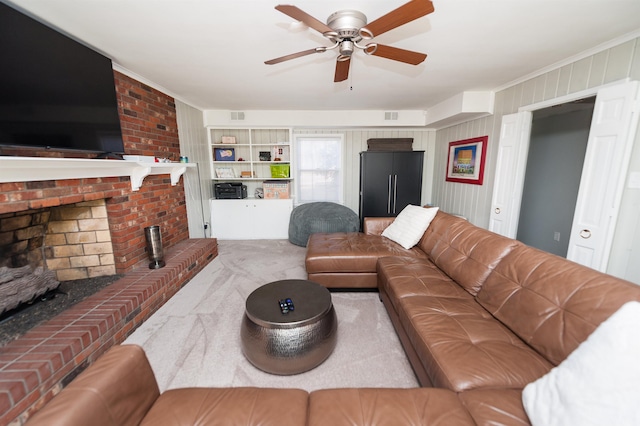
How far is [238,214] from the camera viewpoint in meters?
4.50

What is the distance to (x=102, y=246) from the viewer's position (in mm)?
2314

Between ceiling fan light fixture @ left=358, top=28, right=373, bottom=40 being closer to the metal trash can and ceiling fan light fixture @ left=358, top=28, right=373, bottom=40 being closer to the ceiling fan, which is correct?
the ceiling fan

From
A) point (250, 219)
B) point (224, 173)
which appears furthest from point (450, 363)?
point (224, 173)

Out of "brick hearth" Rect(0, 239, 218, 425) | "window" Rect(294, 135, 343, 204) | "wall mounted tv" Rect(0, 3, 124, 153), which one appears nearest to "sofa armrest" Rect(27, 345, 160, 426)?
"brick hearth" Rect(0, 239, 218, 425)

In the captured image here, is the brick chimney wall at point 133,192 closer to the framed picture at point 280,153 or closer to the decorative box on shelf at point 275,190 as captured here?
the decorative box on shelf at point 275,190

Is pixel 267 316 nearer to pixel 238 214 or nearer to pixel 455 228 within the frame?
pixel 455 228

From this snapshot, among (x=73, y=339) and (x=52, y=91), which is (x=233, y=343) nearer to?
(x=73, y=339)

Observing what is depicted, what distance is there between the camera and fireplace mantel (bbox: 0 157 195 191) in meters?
1.46

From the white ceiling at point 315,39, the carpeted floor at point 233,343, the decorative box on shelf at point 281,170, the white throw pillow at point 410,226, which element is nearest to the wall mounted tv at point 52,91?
the white ceiling at point 315,39

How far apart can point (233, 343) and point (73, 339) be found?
930mm

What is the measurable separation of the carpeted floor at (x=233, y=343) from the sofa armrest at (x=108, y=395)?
0.64 metres

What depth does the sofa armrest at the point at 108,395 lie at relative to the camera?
751 millimetres

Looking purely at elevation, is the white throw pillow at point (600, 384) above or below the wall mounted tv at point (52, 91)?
below

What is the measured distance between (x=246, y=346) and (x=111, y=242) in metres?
1.77
